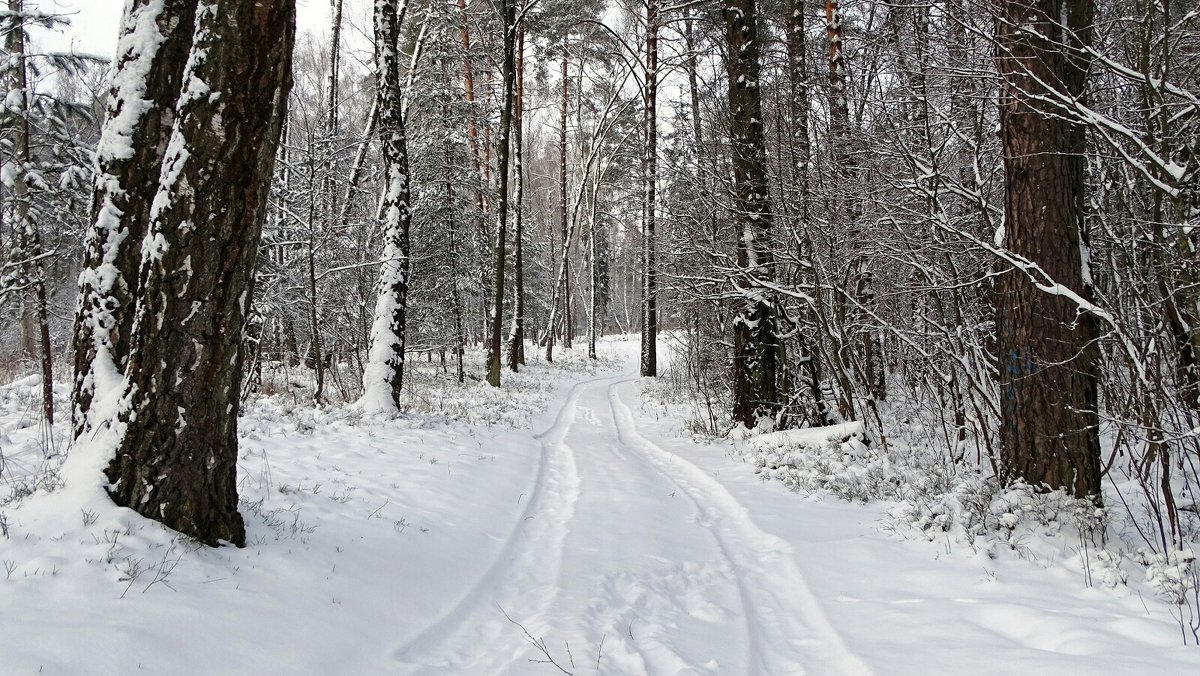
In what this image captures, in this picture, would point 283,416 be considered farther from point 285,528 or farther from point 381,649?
point 381,649

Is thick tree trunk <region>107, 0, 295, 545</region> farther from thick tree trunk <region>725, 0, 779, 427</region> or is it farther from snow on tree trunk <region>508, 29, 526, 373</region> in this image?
snow on tree trunk <region>508, 29, 526, 373</region>

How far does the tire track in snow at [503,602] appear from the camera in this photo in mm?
3051

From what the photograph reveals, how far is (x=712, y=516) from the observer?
5.84 metres

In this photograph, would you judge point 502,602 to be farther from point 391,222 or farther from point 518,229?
point 518,229

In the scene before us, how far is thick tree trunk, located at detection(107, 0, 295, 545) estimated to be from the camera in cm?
322

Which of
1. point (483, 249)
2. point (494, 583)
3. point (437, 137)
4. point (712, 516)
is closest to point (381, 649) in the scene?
point (494, 583)

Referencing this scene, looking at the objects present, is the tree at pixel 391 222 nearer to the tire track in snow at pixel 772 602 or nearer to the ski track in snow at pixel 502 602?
the ski track in snow at pixel 502 602

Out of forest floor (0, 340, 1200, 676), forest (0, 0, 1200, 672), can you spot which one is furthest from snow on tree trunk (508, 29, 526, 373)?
forest floor (0, 340, 1200, 676)

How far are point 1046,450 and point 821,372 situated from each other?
5313 millimetres

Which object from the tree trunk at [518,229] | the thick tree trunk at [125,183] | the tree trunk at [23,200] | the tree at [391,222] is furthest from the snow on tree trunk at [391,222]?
the tree trunk at [518,229]

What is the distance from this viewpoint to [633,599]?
384cm

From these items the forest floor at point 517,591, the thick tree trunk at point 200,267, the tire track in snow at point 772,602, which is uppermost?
the thick tree trunk at point 200,267

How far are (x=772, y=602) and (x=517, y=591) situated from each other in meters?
1.71

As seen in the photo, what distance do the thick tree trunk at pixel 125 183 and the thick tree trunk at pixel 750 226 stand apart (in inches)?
267
